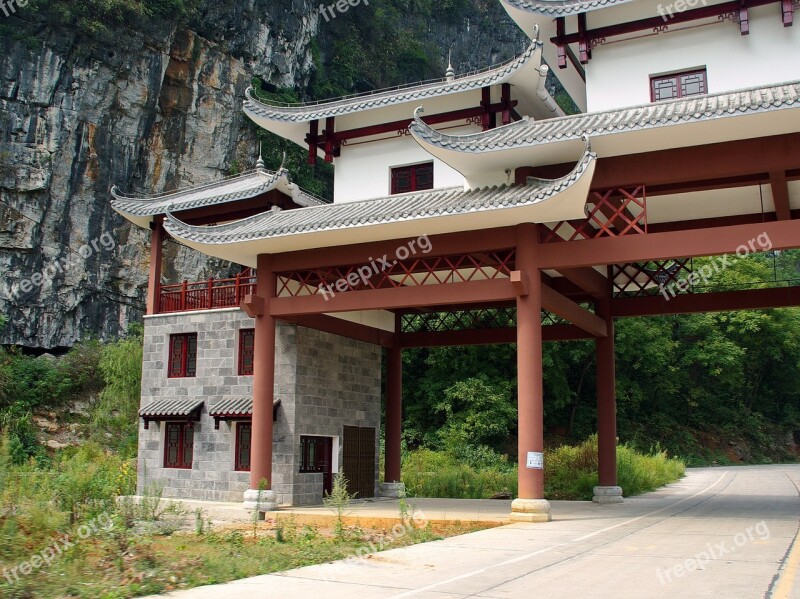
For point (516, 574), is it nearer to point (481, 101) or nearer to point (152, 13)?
point (481, 101)

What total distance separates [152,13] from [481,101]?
24.7 meters

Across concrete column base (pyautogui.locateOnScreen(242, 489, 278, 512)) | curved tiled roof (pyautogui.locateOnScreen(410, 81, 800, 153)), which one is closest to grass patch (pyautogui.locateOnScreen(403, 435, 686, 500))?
concrete column base (pyautogui.locateOnScreen(242, 489, 278, 512))

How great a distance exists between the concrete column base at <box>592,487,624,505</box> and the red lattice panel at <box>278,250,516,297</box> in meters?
5.92

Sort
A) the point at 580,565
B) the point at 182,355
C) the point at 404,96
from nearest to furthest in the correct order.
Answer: the point at 580,565, the point at 404,96, the point at 182,355

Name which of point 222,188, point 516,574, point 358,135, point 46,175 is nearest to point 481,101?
point 358,135

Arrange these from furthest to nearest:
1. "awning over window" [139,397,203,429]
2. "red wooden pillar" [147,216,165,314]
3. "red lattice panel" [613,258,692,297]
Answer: "red wooden pillar" [147,216,165,314]
"awning over window" [139,397,203,429]
"red lattice panel" [613,258,692,297]

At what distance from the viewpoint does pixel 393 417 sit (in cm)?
2231

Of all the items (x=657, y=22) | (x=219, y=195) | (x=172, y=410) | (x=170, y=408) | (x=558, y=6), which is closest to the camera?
(x=657, y=22)

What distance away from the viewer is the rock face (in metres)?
34.2

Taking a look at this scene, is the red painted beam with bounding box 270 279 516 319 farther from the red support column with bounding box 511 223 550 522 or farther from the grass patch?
the grass patch

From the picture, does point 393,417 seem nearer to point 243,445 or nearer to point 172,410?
point 243,445

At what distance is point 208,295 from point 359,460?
18.8 ft

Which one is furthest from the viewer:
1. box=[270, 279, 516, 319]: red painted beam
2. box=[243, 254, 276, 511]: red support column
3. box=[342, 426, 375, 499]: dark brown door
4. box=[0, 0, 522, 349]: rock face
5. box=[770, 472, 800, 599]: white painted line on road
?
box=[0, 0, 522, 349]: rock face

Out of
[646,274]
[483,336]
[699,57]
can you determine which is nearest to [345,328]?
[483,336]
